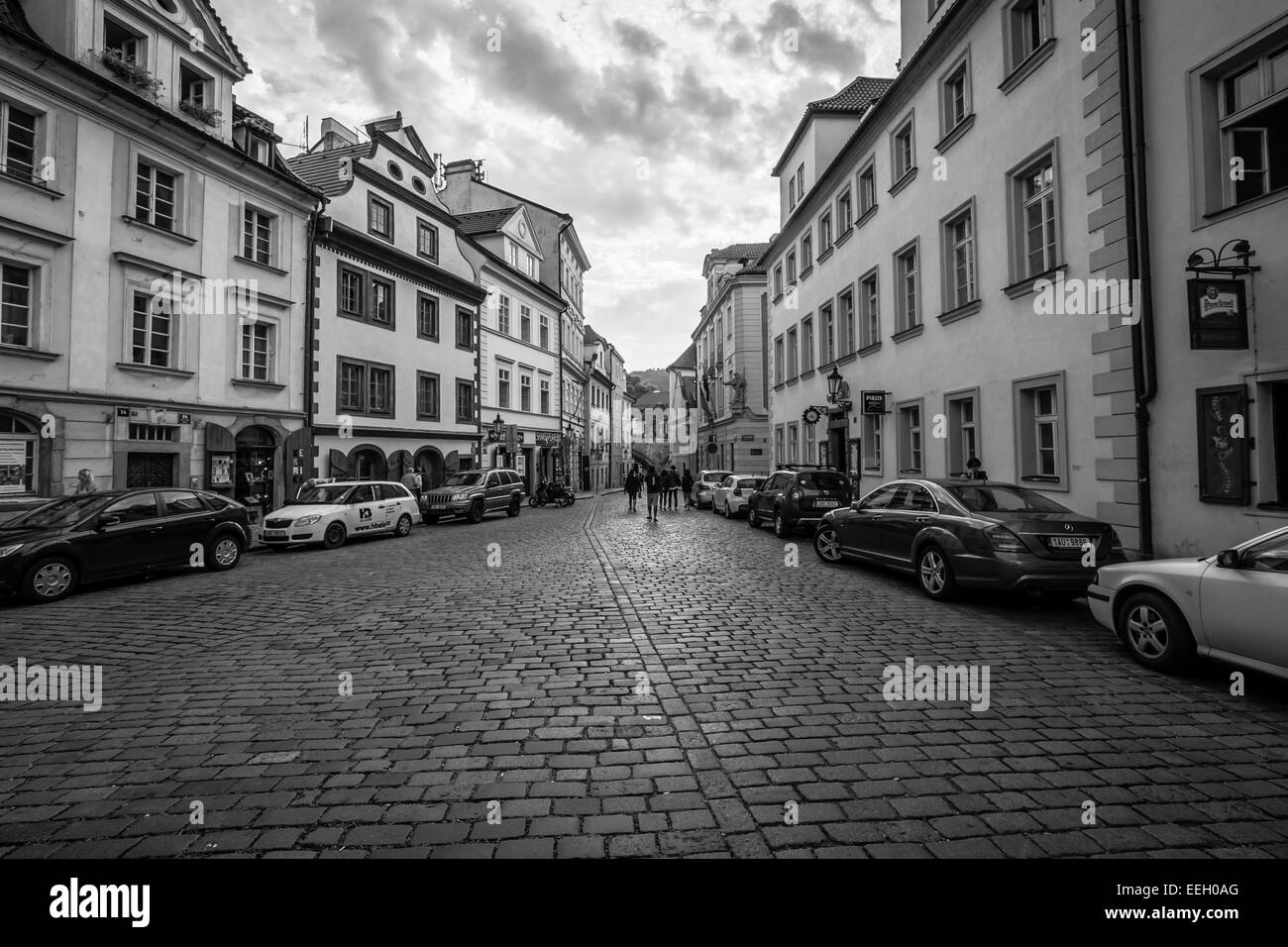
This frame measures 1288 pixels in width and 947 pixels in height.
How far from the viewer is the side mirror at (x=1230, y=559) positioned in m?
4.80

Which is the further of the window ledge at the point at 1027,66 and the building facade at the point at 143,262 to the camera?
the building facade at the point at 143,262

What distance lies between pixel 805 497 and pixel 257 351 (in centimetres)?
1631

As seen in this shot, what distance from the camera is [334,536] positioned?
1572 centimetres

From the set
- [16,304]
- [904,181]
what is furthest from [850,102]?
[16,304]

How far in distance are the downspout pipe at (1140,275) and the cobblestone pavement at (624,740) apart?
335cm

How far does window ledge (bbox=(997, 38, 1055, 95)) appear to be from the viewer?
461 inches

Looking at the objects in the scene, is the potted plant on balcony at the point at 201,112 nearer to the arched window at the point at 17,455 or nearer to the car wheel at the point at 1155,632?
the arched window at the point at 17,455

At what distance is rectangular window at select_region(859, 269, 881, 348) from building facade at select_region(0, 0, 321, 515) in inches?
678

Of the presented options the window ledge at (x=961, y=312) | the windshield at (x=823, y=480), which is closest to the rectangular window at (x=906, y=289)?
the window ledge at (x=961, y=312)

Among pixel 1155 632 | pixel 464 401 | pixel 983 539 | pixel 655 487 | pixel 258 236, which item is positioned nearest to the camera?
pixel 1155 632

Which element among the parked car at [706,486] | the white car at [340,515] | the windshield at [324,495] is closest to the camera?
the white car at [340,515]

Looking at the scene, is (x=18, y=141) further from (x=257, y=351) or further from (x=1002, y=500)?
(x=1002, y=500)

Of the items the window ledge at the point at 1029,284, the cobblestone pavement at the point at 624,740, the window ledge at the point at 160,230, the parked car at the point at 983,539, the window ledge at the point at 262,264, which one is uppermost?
the window ledge at the point at 262,264
